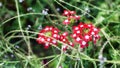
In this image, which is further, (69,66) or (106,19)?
(106,19)

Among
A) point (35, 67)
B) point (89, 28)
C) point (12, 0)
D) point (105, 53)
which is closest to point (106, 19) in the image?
point (105, 53)

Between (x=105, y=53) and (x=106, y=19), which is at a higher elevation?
(x=106, y=19)

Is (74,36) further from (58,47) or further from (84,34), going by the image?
(58,47)

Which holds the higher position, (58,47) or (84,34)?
(84,34)

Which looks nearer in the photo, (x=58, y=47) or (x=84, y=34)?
(x=84, y=34)

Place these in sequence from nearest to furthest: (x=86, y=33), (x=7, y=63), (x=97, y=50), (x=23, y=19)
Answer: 1. (x=86, y=33)
2. (x=7, y=63)
3. (x=97, y=50)
4. (x=23, y=19)

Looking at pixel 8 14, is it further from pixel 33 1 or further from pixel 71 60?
pixel 71 60

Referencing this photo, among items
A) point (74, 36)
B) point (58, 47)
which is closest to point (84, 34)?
point (74, 36)

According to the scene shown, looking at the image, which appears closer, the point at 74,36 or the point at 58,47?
the point at 74,36

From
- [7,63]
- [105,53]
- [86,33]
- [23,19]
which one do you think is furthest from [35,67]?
[23,19]

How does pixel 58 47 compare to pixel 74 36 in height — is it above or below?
below

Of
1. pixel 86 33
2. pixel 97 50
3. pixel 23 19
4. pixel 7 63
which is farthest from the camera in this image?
pixel 23 19
